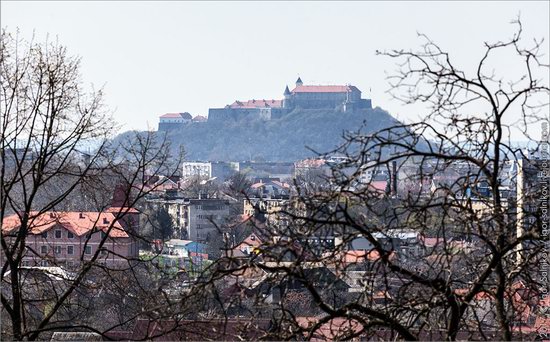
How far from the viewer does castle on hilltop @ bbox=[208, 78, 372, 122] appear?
9319 cm

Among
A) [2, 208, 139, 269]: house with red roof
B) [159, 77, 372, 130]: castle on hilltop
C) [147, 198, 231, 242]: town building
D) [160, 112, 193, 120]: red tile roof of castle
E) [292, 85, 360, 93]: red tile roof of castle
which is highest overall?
[292, 85, 360, 93]: red tile roof of castle

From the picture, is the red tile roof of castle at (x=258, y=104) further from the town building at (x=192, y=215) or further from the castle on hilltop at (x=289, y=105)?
the town building at (x=192, y=215)

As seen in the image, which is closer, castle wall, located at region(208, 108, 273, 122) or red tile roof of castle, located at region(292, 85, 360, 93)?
red tile roof of castle, located at region(292, 85, 360, 93)

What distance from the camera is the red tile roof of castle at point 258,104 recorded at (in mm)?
102688

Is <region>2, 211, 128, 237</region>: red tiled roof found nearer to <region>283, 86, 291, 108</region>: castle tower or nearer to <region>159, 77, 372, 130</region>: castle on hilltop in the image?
<region>159, 77, 372, 130</region>: castle on hilltop

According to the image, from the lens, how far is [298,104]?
99125 millimetres

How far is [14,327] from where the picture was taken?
11.2ft

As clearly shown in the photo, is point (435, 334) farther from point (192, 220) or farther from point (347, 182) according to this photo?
point (192, 220)

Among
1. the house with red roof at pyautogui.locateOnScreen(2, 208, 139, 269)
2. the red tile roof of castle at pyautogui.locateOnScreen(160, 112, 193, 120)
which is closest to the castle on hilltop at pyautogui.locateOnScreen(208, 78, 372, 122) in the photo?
the red tile roof of castle at pyautogui.locateOnScreen(160, 112, 193, 120)

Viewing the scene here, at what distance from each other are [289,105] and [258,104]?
6217mm

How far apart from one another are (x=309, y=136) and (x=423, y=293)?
295ft

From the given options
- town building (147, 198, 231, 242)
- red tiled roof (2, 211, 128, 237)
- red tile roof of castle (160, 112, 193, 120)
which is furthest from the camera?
red tile roof of castle (160, 112, 193, 120)

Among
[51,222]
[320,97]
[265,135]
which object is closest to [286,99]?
[320,97]

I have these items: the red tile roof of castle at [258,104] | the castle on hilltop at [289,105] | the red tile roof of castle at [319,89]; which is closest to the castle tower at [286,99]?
the castle on hilltop at [289,105]
